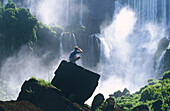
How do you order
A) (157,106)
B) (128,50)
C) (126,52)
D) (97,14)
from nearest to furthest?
1. (157,106)
2. (126,52)
3. (97,14)
4. (128,50)

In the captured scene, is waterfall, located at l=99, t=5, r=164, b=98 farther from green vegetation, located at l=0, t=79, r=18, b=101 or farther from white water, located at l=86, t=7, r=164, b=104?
green vegetation, located at l=0, t=79, r=18, b=101

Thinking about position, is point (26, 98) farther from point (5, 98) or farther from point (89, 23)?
point (89, 23)

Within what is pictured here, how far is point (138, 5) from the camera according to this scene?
7525 cm

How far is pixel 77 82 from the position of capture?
43.0ft

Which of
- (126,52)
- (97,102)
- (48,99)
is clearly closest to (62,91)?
(48,99)

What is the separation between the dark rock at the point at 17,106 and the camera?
10.1 metres

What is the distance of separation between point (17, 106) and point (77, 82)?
3.42 metres

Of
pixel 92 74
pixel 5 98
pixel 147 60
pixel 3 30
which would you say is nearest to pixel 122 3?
pixel 147 60

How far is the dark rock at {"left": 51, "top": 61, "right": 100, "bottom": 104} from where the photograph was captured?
13039 mm

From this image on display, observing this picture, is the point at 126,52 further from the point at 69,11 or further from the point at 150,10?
the point at 69,11

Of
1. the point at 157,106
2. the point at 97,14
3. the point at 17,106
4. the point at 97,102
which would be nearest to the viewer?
the point at 17,106

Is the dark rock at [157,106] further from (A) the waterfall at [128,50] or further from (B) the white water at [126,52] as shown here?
(A) the waterfall at [128,50]

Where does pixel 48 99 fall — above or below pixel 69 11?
below

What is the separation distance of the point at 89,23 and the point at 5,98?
34654 mm
